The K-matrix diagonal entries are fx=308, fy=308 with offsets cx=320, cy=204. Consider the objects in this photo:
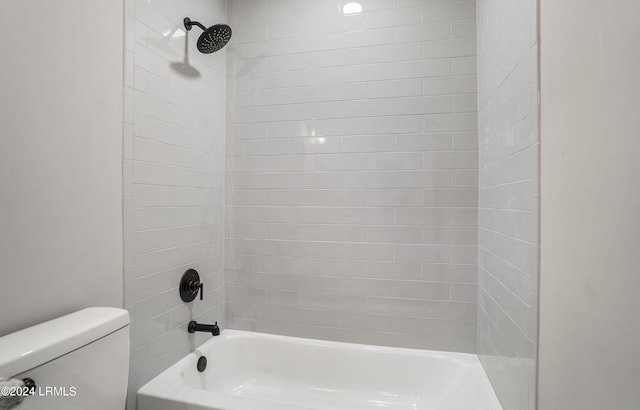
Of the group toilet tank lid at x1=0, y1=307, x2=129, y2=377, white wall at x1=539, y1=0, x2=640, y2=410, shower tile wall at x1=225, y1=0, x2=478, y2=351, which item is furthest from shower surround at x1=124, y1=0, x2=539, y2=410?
white wall at x1=539, y1=0, x2=640, y2=410

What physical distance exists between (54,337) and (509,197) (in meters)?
1.50

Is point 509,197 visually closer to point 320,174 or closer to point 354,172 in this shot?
point 354,172

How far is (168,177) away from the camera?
4.87 feet

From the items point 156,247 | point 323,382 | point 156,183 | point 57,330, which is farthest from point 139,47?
point 323,382

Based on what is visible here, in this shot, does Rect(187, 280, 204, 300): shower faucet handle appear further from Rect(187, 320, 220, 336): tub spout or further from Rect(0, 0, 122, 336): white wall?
Rect(0, 0, 122, 336): white wall

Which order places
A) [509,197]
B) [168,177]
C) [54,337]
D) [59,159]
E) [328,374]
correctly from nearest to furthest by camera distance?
[54,337]
[59,159]
[509,197]
[168,177]
[328,374]

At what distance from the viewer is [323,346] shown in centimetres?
178

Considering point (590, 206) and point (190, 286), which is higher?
point (590, 206)

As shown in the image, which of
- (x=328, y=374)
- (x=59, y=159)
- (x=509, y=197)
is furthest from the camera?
(x=328, y=374)

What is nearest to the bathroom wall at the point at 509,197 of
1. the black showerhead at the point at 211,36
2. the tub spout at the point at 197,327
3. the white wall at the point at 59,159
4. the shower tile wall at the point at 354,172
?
the shower tile wall at the point at 354,172

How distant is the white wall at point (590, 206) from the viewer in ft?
1.65

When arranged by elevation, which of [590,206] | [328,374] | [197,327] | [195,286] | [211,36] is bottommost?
[328,374]

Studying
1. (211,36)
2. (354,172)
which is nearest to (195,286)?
(354,172)

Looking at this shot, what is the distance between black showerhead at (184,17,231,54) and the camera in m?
1.52
